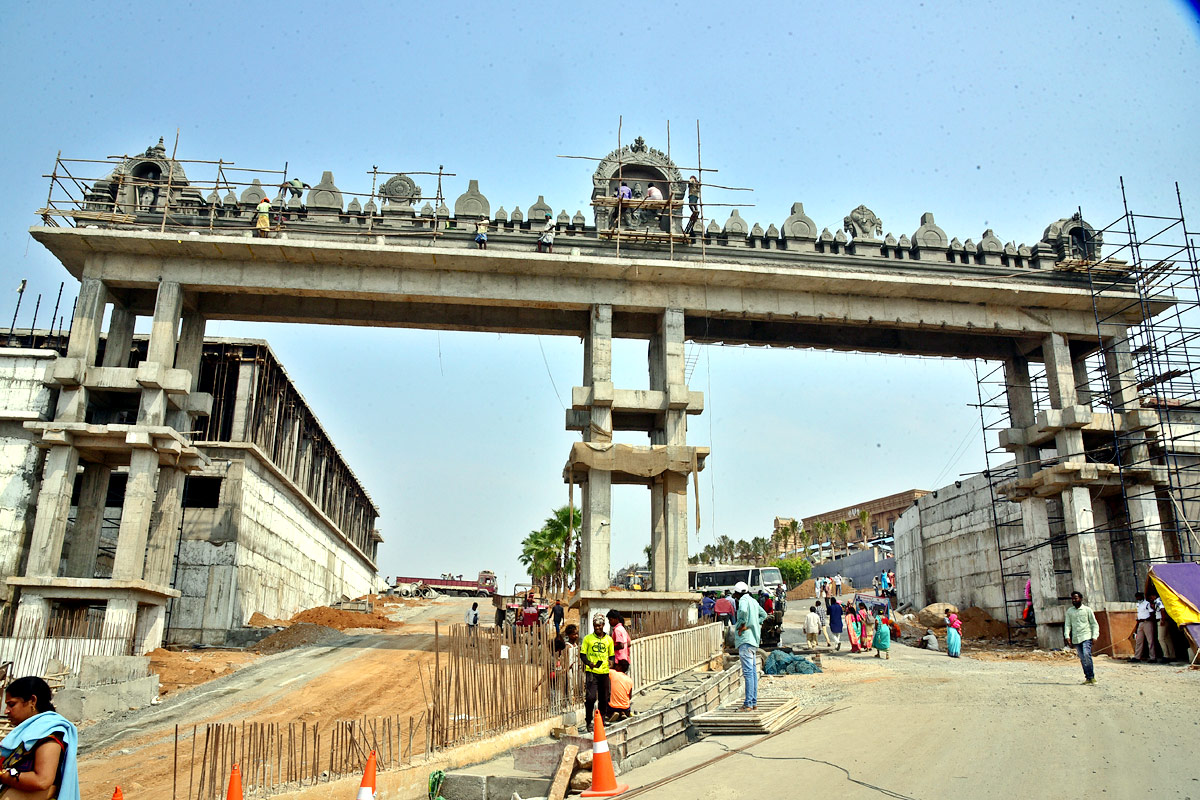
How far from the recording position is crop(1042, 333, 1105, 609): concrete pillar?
2481cm

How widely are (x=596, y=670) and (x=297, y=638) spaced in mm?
18141

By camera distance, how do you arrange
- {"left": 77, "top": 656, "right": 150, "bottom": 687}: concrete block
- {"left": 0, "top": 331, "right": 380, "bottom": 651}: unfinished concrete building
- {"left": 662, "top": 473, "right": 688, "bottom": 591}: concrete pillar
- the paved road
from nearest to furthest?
the paved road < {"left": 77, "top": 656, "right": 150, "bottom": 687}: concrete block < {"left": 0, "top": 331, "right": 380, "bottom": 651}: unfinished concrete building < {"left": 662, "top": 473, "right": 688, "bottom": 591}: concrete pillar

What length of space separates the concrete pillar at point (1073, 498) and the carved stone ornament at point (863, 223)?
6227 mm

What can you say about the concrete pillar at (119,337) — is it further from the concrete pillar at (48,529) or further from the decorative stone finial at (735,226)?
the decorative stone finial at (735,226)

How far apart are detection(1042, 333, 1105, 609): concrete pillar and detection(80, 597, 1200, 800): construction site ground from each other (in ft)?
8.65

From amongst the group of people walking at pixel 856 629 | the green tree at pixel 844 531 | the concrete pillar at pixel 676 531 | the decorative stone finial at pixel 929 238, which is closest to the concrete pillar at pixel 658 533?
the concrete pillar at pixel 676 531

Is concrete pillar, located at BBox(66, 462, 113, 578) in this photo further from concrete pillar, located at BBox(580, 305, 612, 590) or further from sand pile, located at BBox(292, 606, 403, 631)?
concrete pillar, located at BBox(580, 305, 612, 590)

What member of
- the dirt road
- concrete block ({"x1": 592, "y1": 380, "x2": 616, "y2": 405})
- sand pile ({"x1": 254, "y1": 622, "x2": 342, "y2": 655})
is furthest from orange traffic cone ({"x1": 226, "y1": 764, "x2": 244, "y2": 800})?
sand pile ({"x1": 254, "y1": 622, "x2": 342, "y2": 655})

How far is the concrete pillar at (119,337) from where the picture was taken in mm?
25031

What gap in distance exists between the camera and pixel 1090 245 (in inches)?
1079

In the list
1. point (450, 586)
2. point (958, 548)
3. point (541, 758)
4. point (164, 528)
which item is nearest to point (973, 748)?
point (541, 758)

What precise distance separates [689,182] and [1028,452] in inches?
538

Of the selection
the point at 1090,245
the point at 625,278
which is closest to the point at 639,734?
the point at 625,278

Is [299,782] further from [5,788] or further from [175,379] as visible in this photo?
[175,379]
